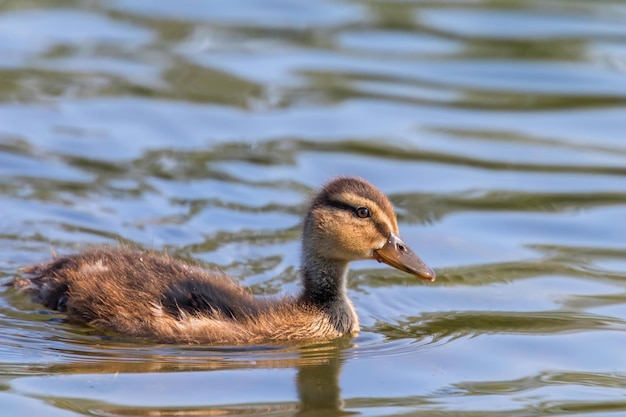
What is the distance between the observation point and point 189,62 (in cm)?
1584

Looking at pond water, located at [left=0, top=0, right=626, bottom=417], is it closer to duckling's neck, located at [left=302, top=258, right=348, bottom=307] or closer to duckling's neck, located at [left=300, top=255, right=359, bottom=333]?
duckling's neck, located at [left=300, top=255, right=359, bottom=333]

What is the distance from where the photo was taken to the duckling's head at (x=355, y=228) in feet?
27.7

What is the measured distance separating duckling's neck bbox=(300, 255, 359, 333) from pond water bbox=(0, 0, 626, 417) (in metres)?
0.24

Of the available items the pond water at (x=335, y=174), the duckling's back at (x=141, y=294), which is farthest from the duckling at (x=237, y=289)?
the pond water at (x=335, y=174)

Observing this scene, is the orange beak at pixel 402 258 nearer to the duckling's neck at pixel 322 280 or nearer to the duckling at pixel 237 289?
the duckling at pixel 237 289

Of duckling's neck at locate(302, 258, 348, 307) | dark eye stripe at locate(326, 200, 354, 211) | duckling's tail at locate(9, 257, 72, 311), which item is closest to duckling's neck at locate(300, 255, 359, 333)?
duckling's neck at locate(302, 258, 348, 307)

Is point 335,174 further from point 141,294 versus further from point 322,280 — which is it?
point 141,294

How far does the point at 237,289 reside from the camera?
8.55 metres

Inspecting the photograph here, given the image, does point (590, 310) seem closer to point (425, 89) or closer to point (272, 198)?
point (272, 198)

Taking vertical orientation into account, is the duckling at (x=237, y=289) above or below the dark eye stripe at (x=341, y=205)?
below

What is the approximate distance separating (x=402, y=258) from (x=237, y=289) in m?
1.07

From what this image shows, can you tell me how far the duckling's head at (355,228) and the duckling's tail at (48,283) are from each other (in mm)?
1599

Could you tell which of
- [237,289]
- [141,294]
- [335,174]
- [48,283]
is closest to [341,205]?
[237,289]

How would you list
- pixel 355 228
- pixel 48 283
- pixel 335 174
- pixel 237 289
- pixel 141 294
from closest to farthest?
pixel 141 294 < pixel 355 228 < pixel 237 289 < pixel 48 283 < pixel 335 174
